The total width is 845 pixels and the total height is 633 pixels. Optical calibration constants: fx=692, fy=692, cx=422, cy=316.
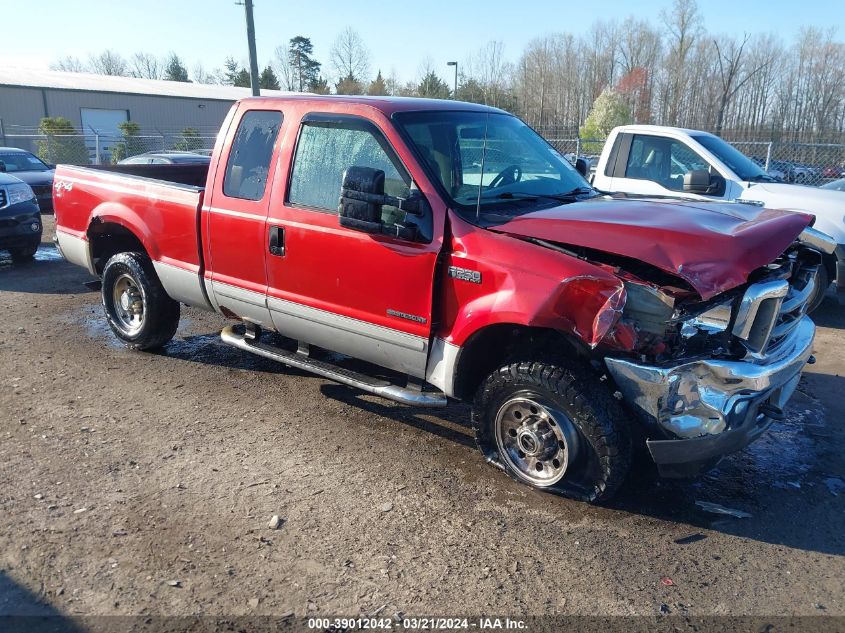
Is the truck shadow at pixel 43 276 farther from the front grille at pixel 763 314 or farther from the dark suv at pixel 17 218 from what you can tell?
the front grille at pixel 763 314

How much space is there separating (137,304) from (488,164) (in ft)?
11.7

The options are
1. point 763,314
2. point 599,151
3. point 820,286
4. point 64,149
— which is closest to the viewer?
point 763,314

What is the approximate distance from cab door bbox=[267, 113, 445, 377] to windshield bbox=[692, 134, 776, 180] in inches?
217

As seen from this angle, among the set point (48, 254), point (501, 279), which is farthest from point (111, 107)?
point (501, 279)

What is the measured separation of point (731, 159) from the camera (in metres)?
→ 8.45

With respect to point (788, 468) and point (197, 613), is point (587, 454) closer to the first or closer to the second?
point (788, 468)

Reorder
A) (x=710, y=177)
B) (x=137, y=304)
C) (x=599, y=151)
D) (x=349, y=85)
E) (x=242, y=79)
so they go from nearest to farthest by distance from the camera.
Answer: (x=137, y=304) → (x=710, y=177) → (x=599, y=151) → (x=349, y=85) → (x=242, y=79)

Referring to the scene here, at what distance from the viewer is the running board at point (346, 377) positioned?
4.19m

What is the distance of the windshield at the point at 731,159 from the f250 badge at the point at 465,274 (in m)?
5.66

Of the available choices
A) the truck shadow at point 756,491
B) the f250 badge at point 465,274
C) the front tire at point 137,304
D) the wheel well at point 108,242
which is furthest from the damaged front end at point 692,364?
the wheel well at point 108,242

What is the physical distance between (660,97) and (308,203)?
4560 centimetres

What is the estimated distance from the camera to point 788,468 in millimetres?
4301

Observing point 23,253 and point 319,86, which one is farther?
point 319,86

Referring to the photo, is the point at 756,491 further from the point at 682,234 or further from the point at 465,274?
the point at 465,274
